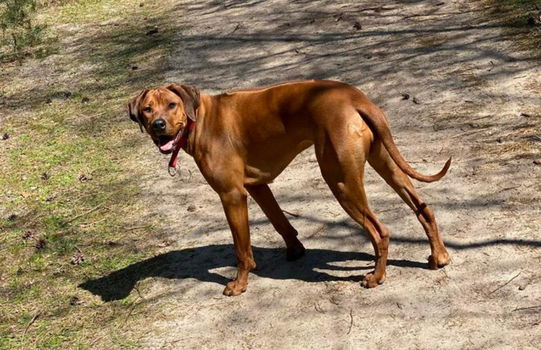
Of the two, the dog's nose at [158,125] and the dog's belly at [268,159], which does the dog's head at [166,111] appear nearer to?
the dog's nose at [158,125]

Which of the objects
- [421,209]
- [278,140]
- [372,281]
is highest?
[278,140]

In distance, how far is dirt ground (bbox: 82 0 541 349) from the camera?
4.99 m

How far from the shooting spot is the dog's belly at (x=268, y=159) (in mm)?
5397

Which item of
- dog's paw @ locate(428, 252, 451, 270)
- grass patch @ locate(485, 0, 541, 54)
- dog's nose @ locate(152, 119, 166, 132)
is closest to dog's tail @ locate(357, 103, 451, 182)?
dog's paw @ locate(428, 252, 451, 270)

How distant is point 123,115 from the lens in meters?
9.55

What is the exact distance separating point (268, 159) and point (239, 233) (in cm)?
60

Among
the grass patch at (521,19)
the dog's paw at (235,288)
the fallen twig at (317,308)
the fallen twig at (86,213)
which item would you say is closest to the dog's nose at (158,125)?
the dog's paw at (235,288)

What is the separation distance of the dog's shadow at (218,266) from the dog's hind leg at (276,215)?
15 centimetres

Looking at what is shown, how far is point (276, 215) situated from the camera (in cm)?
587

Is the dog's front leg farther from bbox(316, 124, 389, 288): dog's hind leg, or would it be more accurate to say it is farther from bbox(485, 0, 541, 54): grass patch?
bbox(485, 0, 541, 54): grass patch

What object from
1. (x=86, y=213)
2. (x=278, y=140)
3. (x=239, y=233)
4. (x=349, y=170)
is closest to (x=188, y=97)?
(x=278, y=140)

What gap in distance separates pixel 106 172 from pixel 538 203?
4561mm

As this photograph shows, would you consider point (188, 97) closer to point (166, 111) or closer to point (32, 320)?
point (166, 111)

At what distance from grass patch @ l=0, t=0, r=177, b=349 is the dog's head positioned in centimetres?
137
